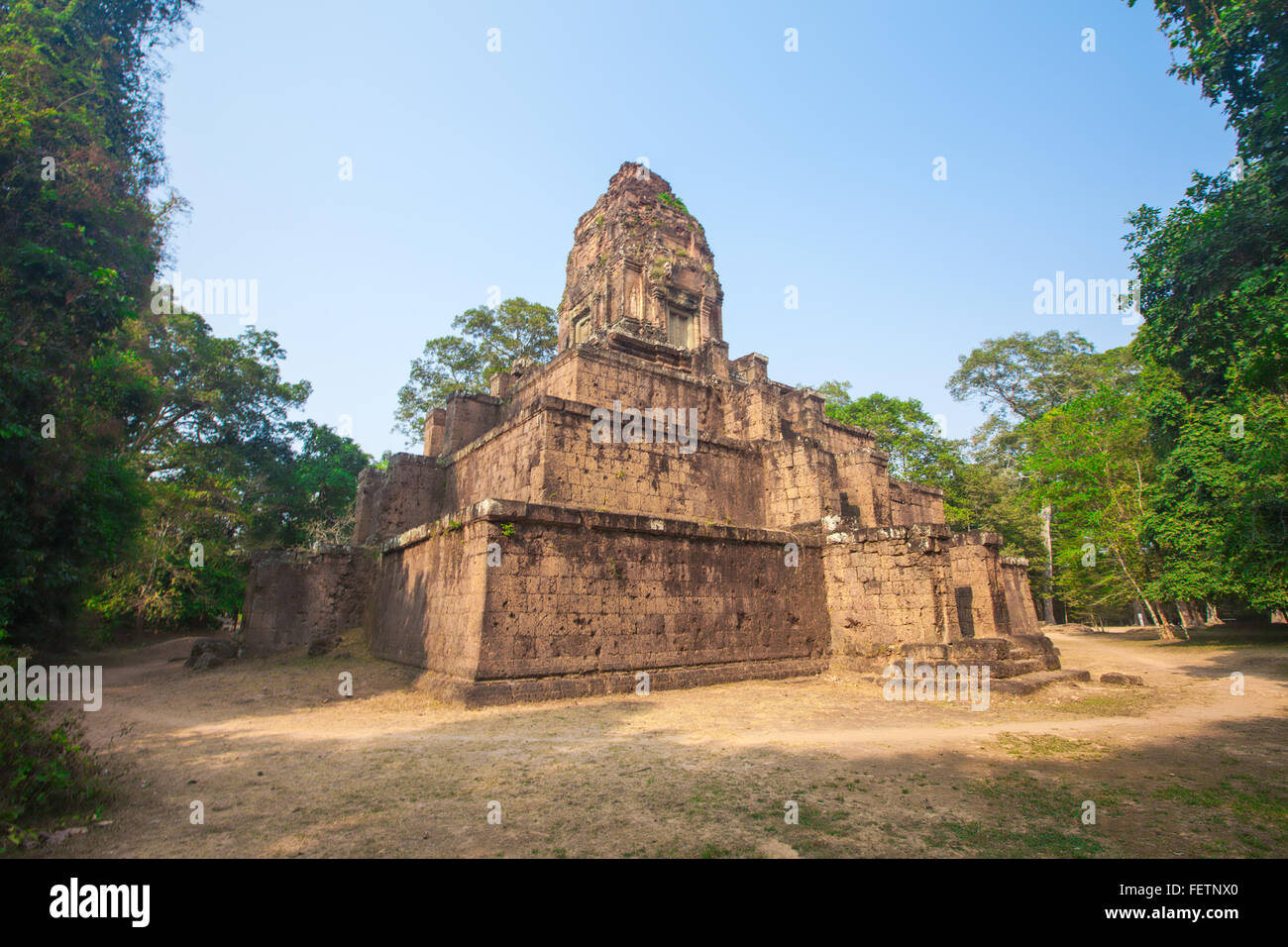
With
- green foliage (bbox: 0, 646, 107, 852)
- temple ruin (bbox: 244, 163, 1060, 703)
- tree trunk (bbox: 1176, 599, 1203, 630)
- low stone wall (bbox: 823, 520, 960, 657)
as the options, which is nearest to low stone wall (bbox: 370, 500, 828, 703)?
temple ruin (bbox: 244, 163, 1060, 703)

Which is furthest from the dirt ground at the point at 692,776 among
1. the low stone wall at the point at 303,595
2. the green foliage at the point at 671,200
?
the green foliage at the point at 671,200

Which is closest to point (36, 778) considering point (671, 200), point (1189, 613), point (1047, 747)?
point (1047, 747)

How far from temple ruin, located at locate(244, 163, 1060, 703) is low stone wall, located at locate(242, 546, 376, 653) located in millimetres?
47

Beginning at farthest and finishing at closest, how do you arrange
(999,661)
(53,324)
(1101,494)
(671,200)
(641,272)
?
(671,200) < (1101,494) < (641,272) < (999,661) < (53,324)

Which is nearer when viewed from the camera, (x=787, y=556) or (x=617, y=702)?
(x=617, y=702)

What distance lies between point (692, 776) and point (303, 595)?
13.8 metres

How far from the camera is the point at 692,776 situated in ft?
16.9

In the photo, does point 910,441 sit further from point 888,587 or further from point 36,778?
point 36,778

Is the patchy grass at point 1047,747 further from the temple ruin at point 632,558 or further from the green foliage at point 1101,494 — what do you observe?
the green foliage at point 1101,494

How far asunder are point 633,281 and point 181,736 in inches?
756

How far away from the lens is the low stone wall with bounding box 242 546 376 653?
15.0m

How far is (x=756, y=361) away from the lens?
1930 cm
